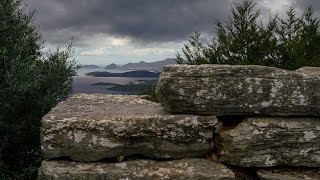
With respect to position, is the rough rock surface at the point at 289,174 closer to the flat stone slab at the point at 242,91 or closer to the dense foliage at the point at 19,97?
the flat stone slab at the point at 242,91

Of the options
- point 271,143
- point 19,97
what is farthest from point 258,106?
point 19,97

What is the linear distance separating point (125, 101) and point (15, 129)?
9.75 feet

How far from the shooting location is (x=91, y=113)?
8266 mm

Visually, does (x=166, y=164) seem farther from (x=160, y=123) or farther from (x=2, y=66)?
(x=2, y=66)

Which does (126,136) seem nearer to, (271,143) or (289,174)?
(271,143)

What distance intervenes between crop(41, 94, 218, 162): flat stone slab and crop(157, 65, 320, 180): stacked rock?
0.31m

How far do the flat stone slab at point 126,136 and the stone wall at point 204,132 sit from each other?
0.06 feet

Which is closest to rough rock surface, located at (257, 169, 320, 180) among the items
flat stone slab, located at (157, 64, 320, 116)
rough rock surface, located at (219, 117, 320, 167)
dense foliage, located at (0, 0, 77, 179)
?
rough rock surface, located at (219, 117, 320, 167)

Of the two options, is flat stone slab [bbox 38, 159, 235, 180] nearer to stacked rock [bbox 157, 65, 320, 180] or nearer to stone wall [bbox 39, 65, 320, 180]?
stone wall [bbox 39, 65, 320, 180]

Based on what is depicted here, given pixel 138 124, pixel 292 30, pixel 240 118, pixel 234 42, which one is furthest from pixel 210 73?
pixel 292 30

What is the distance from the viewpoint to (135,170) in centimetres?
755

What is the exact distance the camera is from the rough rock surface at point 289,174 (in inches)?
304

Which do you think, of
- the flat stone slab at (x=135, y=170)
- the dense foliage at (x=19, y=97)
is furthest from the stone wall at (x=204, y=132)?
the dense foliage at (x=19, y=97)

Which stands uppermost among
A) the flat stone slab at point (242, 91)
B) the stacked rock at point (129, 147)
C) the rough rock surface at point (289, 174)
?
the flat stone slab at point (242, 91)
